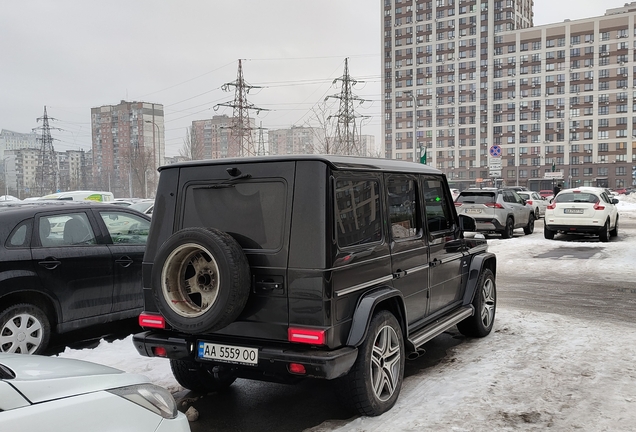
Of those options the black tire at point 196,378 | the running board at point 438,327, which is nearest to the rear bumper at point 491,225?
the running board at point 438,327

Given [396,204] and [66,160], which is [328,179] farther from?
[66,160]

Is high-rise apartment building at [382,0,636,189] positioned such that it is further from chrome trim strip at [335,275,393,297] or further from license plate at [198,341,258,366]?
license plate at [198,341,258,366]

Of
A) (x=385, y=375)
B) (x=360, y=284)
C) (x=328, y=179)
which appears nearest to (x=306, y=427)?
(x=385, y=375)

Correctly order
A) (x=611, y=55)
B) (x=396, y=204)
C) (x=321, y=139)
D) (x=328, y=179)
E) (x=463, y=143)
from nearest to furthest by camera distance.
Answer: (x=328, y=179)
(x=396, y=204)
(x=321, y=139)
(x=611, y=55)
(x=463, y=143)

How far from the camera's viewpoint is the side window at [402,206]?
4824 millimetres

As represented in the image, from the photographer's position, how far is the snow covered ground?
13.6 ft

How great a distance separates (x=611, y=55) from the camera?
111 metres

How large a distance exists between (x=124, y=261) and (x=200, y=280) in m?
2.80

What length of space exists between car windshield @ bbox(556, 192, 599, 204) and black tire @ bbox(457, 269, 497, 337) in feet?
41.2

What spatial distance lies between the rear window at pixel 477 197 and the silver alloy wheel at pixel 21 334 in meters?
15.7

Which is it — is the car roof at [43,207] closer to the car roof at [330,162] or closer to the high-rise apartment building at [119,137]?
the car roof at [330,162]

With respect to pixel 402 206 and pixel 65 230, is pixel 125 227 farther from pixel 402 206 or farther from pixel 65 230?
pixel 402 206

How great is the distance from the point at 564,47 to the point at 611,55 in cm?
886

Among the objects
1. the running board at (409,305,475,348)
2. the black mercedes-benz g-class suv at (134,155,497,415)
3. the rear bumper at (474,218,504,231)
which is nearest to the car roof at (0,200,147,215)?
the black mercedes-benz g-class suv at (134,155,497,415)
